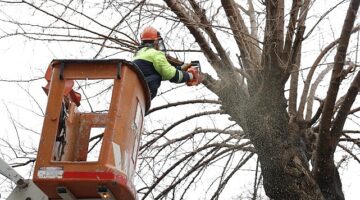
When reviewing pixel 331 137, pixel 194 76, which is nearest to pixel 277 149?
pixel 331 137

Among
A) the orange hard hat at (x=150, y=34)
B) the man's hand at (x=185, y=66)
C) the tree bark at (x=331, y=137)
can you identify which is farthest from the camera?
the man's hand at (x=185, y=66)

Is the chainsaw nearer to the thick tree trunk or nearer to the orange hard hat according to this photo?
the orange hard hat

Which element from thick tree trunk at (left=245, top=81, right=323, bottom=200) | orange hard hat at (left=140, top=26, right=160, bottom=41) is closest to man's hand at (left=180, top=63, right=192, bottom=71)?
orange hard hat at (left=140, top=26, right=160, bottom=41)

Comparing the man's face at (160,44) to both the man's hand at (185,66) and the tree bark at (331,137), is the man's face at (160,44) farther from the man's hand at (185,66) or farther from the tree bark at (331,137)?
the tree bark at (331,137)

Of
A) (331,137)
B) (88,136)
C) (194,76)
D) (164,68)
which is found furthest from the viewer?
(194,76)

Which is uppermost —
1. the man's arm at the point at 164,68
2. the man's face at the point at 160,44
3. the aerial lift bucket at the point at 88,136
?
the man's face at the point at 160,44

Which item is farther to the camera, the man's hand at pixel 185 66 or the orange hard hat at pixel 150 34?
the man's hand at pixel 185 66

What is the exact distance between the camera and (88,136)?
473 cm

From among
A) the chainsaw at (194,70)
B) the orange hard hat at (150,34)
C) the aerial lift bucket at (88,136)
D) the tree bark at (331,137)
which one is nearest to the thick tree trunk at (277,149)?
the tree bark at (331,137)

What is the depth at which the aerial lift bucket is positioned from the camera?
157 inches

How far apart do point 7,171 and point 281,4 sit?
3.58 m

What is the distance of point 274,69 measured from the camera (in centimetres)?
623

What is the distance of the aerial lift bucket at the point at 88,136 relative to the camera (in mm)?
3996

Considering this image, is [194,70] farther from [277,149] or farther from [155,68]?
[277,149]
